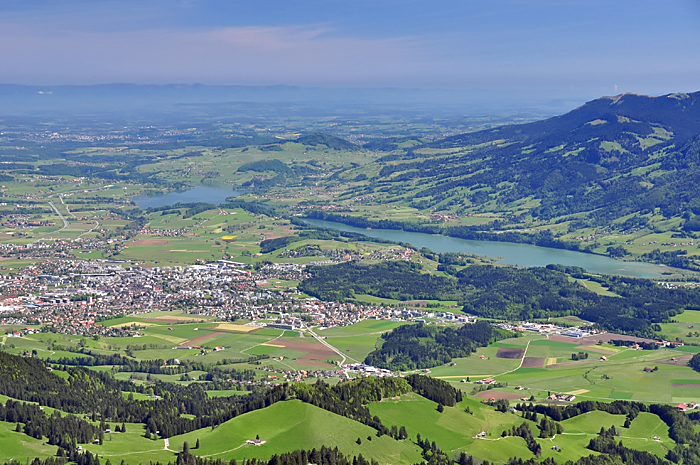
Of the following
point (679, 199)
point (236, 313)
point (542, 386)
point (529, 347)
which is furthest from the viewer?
point (679, 199)

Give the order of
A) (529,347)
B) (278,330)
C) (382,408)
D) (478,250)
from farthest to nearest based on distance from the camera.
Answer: (478,250), (278,330), (529,347), (382,408)

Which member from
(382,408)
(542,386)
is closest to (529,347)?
(542,386)

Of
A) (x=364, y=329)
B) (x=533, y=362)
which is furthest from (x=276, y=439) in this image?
(x=364, y=329)

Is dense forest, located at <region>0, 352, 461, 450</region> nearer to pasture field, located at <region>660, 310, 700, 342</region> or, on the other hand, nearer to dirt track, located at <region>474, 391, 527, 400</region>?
dirt track, located at <region>474, 391, 527, 400</region>

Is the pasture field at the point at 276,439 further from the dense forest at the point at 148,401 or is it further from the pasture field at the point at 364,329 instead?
the pasture field at the point at 364,329

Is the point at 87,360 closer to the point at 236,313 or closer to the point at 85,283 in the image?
the point at 236,313

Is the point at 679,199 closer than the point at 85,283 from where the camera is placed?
No

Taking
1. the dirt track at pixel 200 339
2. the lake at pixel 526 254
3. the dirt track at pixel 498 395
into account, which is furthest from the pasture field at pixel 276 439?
the lake at pixel 526 254
